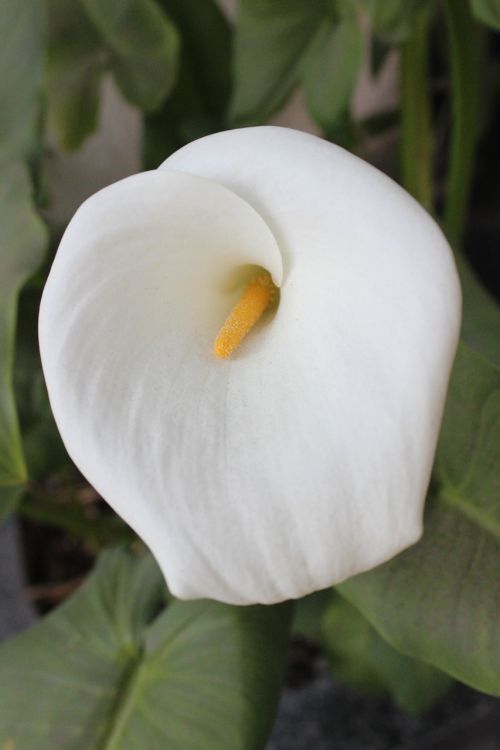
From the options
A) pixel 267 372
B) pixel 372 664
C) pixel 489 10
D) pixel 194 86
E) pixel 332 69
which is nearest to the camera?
pixel 267 372

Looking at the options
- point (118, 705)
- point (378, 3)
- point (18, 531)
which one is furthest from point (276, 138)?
point (18, 531)

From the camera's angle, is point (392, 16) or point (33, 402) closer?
point (392, 16)

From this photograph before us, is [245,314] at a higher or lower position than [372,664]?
higher

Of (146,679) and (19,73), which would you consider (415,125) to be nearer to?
(19,73)

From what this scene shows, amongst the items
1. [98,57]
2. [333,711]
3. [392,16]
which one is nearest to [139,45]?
[98,57]

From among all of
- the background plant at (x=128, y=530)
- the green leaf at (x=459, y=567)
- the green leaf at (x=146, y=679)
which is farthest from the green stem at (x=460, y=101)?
the green leaf at (x=146, y=679)

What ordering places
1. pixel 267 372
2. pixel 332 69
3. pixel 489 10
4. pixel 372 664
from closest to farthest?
1. pixel 267 372
2. pixel 489 10
3. pixel 332 69
4. pixel 372 664

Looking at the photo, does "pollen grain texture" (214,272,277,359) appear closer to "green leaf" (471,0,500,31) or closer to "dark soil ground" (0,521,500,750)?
"green leaf" (471,0,500,31)

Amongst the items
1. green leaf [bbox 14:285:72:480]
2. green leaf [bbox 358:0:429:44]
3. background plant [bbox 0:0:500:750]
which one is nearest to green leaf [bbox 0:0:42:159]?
background plant [bbox 0:0:500:750]
